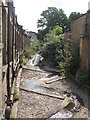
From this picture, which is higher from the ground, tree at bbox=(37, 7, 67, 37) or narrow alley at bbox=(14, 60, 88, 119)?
tree at bbox=(37, 7, 67, 37)

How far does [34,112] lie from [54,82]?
4671 millimetres

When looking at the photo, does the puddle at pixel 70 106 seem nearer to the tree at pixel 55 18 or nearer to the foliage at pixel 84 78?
the foliage at pixel 84 78

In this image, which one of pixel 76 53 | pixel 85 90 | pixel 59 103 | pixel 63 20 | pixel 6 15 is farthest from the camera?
pixel 63 20

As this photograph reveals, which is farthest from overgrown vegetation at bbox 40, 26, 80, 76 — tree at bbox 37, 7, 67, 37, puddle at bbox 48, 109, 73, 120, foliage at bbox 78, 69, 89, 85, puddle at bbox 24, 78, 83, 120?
tree at bbox 37, 7, 67, 37

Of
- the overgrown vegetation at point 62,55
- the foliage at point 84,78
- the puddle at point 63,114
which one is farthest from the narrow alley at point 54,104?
the overgrown vegetation at point 62,55

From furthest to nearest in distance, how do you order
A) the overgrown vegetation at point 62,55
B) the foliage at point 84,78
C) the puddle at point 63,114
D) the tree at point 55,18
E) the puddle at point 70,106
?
1. the tree at point 55,18
2. the overgrown vegetation at point 62,55
3. the foliage at point 84,78
4. the puddle at point 70,106
5. the puddle at point 63,114

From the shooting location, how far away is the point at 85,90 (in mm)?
8320

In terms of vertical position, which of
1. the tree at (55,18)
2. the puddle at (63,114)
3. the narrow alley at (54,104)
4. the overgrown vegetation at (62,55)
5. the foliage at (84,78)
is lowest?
the puddle at (63,114)

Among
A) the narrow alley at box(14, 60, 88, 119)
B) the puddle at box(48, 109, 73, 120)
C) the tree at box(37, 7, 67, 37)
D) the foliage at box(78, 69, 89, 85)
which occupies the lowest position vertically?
the puddle at box(48, 109, 73, 120)

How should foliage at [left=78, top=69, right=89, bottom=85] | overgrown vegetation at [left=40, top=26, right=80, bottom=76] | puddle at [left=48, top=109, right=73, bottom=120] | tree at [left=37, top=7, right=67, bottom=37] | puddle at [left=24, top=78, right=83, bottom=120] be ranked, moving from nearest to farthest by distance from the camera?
puddle at [left=48, top=109, right=73, bottom=120] < puddle at [left=24, top=78, right=83, bottom=120] < foliage at [left=78, top=69, right=89, bottom=85] < overgrown vegetation at [left=40, top=26, right=80, bottom=76] < tree at [left=37, top=7, right=67, bottom=37]

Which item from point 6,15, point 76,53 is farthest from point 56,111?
point 76,53

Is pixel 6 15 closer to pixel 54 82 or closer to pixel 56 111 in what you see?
pixel 56 111

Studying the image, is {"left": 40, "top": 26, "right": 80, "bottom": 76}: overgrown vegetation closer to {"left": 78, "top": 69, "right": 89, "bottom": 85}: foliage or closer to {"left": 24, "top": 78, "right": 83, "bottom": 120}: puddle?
{"left": 78, "top": 69, "right": 89, "bottom": 85}: foliage

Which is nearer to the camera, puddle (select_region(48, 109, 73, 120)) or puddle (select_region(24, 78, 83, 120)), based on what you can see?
puddle (select_region(48, 109, 73, 120))
